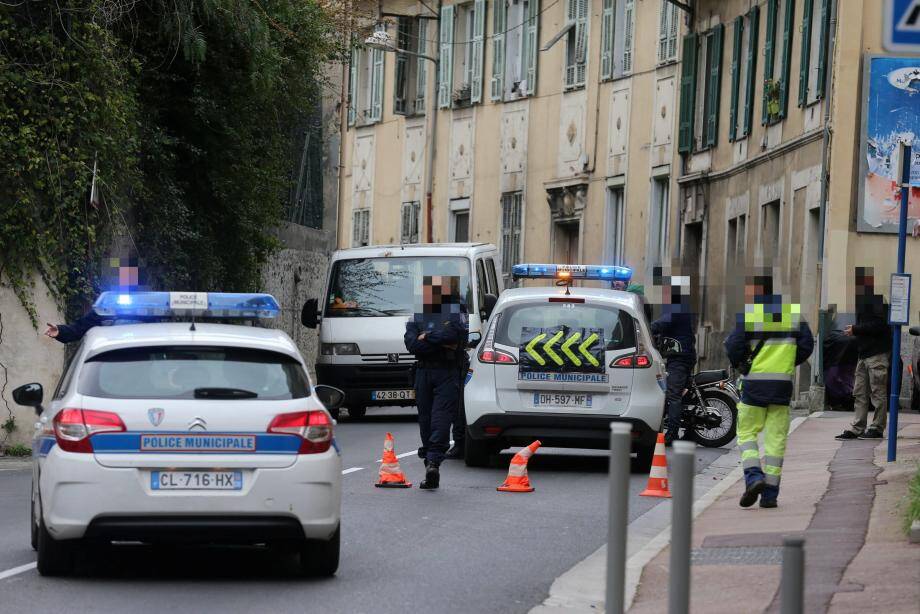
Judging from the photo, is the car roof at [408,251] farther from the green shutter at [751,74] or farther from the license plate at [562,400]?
the green shutter at [751,74]

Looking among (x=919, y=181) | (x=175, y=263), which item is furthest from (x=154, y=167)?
(x=919, y=181)

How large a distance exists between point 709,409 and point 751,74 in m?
14.5

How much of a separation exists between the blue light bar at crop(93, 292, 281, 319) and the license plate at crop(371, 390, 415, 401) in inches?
488

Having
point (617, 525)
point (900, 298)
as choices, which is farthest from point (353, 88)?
point (617, 525)

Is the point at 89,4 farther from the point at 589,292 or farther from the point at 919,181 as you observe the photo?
the point at 919,181

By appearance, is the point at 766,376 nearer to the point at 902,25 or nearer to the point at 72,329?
the point at 72,329

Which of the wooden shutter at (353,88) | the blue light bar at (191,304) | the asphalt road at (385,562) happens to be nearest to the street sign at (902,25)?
the asphalt road at (385,562)

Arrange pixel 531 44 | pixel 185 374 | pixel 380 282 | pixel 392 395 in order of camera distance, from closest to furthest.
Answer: pixel 185 374
pixel 392 395
pixel 380 282
pixel 531 44

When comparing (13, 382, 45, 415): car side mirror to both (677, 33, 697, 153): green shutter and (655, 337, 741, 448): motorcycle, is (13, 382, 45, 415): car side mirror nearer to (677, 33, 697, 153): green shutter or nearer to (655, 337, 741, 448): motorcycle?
(655, 337, 741, 448): motorcycle

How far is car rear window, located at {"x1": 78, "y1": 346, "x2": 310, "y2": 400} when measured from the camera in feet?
32.6

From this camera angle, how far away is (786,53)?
31.2 m

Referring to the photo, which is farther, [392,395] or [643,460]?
[392,395]

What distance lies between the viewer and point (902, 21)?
720 cm

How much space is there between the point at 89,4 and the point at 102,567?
Result: 1056cm
